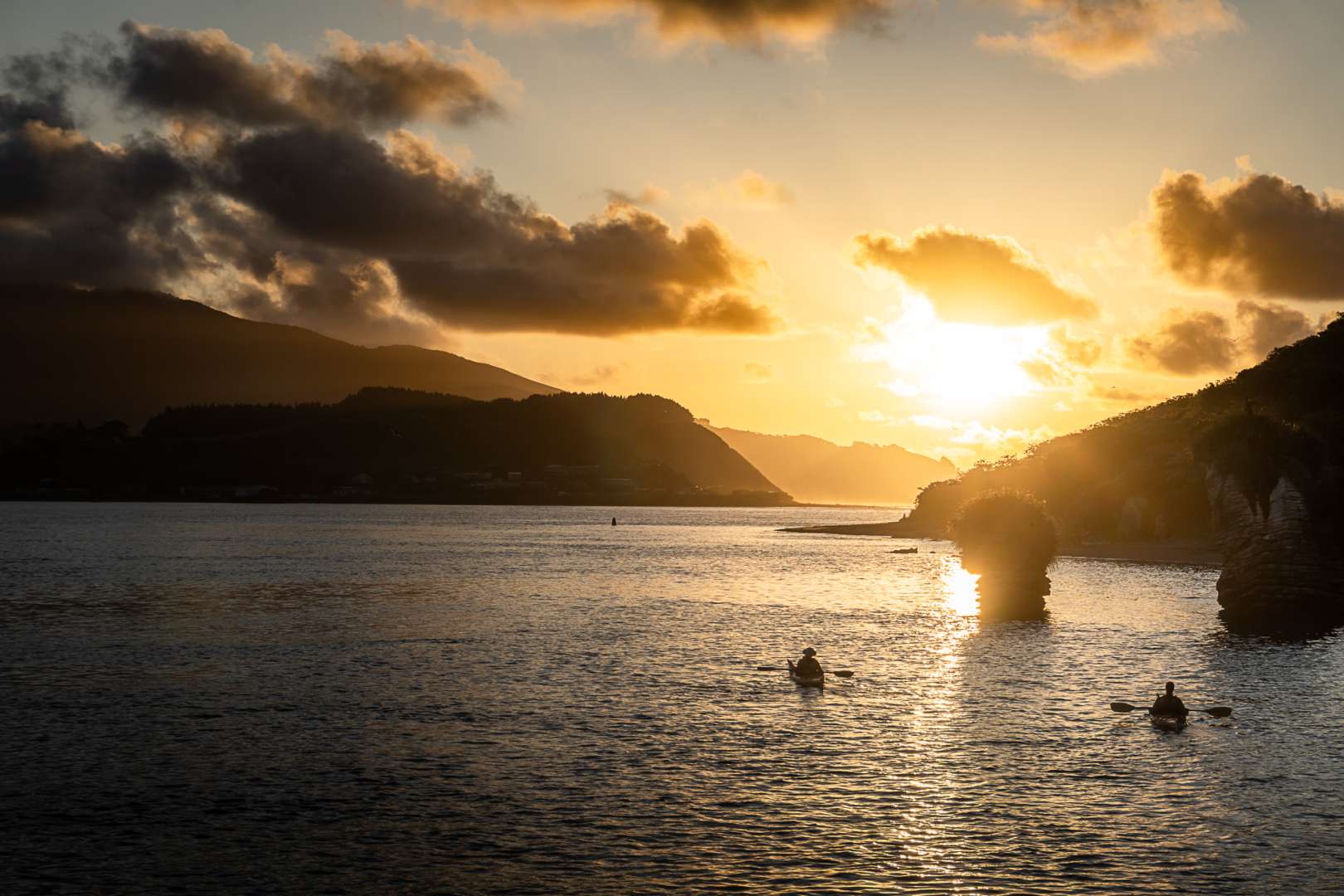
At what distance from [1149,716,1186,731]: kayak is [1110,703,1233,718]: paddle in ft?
4.90

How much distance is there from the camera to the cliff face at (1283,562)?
63.0 meters

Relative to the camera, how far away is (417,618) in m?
66.1

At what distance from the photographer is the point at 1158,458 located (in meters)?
143

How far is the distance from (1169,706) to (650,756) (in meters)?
16.1

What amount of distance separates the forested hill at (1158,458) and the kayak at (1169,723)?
8415 cm

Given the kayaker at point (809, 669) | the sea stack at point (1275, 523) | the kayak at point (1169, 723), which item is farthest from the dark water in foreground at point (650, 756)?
the sea stack at point (1275, 523)

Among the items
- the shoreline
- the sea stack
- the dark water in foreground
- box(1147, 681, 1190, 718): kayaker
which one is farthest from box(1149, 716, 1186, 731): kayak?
the shoreline

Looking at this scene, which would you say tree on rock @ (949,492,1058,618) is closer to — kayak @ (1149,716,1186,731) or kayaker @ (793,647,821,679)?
kayaker @ (793,647,821,679)

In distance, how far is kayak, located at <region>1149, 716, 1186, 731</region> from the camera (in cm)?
3381

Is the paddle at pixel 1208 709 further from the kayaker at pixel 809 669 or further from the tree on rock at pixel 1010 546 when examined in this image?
the tree on rock at pixel 1010 546

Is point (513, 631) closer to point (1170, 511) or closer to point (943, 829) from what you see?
point (943, 829)

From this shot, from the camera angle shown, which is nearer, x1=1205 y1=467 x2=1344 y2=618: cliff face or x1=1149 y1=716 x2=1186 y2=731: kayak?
x1=1149 y1=716 x2=1186 y2=731: kayak

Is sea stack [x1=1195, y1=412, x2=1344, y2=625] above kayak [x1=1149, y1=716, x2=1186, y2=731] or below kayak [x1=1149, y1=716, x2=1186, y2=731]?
above

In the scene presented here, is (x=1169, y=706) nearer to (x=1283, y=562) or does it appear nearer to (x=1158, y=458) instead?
(x=1283, y=562)
